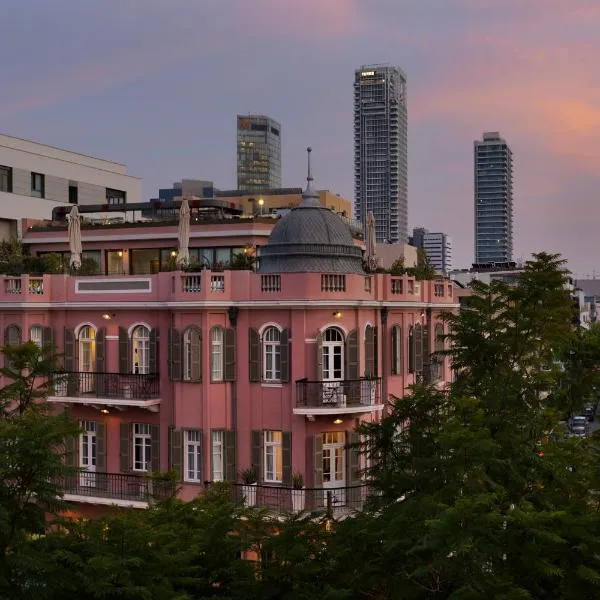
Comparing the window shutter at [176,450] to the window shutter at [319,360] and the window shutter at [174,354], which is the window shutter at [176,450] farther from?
the window shutter at [319,360]

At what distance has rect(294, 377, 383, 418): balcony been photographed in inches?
1238

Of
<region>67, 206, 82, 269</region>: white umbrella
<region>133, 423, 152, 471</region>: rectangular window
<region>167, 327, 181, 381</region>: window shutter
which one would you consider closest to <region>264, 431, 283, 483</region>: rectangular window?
<region>167, 327, 181, 381</region>: window shutter

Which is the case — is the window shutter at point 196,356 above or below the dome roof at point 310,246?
below

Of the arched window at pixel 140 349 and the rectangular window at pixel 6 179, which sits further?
the rectangular window at pixel 6 179

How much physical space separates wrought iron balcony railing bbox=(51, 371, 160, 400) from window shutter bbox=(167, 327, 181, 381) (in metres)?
0.86

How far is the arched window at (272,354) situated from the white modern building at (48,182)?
2523cm

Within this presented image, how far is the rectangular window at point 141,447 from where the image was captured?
34.6 m

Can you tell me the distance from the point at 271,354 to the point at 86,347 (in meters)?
7.85

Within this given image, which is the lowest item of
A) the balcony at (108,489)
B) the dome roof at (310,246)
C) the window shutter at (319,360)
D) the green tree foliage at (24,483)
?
the balcony at (108,489)

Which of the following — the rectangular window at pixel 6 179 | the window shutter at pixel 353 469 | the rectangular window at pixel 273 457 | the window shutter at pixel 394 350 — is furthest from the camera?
the rectangular window at pixel 6 179

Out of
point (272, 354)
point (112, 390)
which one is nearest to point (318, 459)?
point (272, 354)

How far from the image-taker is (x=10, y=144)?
192 feet

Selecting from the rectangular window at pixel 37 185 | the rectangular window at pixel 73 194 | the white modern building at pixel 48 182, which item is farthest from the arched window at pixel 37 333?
the rectangular window at pixel 73 194

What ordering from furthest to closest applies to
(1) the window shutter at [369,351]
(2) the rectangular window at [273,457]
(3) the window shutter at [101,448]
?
(3) the window shutter at [101,448], (1) the window shutter at [369,351], (2) the rectangular window at [273,457]
